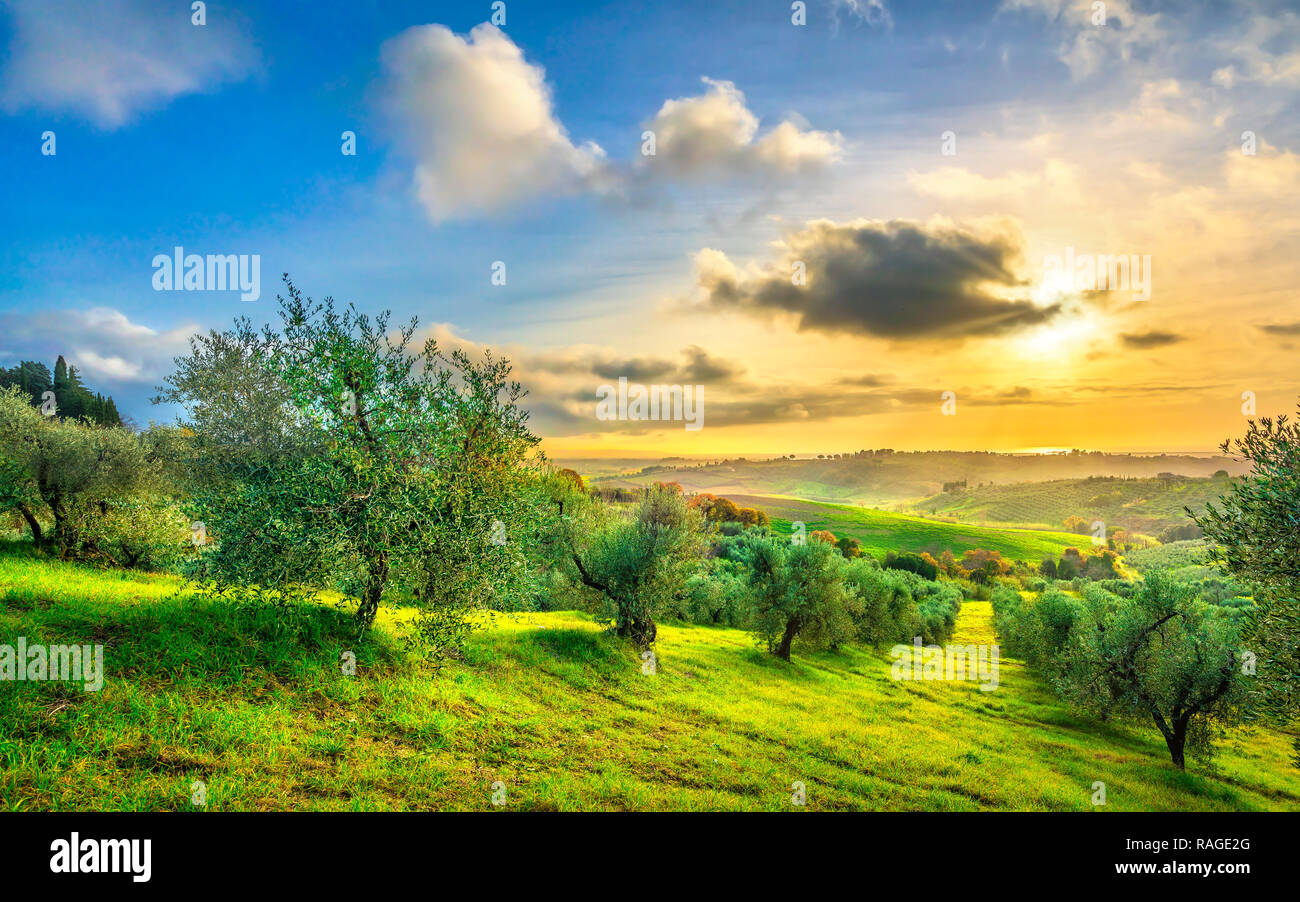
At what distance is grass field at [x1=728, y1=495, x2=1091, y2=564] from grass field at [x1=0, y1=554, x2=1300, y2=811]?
11348cm

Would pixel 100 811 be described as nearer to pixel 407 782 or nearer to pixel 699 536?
pixel 407 782

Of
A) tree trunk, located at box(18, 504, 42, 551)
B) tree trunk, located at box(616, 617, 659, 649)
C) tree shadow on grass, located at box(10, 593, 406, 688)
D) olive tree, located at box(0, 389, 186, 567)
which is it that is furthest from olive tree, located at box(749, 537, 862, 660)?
tree trunk, located at box(18, 504, 42, 551)

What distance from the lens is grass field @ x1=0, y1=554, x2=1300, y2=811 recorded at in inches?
400

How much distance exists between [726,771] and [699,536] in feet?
66.4

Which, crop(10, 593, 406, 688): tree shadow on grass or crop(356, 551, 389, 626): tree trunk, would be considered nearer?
crop(10, 593, 406, 688): tree shadow on grass

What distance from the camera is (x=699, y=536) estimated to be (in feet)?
118

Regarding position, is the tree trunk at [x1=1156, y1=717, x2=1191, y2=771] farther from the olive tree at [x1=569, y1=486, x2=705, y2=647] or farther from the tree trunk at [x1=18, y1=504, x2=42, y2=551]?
the tree trunk at [x1=18, y1=504, x2=42, y2=551]

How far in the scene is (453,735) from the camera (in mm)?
14656

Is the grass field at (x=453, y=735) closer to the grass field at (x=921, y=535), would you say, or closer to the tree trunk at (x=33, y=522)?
the tree trunk at (x=33, y=522)

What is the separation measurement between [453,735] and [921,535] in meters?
190

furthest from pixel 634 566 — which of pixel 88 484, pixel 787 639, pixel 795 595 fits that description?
pixel 88 484

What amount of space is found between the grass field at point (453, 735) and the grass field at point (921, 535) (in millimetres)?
113476

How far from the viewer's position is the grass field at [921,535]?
6009 inches
